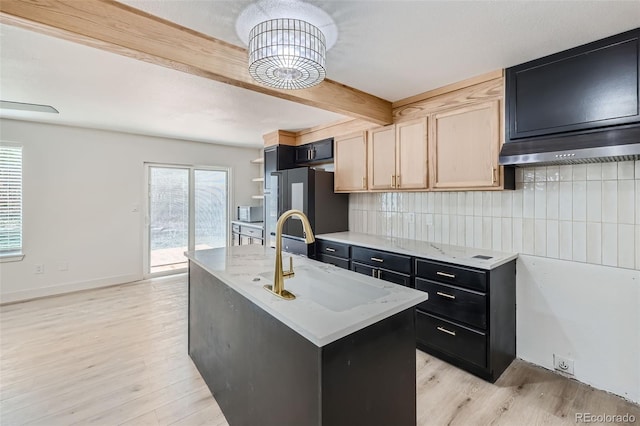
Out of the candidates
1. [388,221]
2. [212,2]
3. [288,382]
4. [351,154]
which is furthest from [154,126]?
[288,382]

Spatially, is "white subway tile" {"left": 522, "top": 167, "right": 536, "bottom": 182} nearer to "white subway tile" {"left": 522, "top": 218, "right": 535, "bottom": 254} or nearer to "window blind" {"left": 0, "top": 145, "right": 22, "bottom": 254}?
"white subway tile" {"left": 522, "top": 218, "right": 535, "bottom": 254}

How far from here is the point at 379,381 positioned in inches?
48.7

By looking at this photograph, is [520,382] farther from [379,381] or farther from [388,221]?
[388,221]

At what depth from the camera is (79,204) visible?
4117 mm

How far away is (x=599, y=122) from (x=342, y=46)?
1.65 m

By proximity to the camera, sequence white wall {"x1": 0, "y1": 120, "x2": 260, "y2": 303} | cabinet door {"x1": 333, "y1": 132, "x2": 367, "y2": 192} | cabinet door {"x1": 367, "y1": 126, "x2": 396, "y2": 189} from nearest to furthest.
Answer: cabinet door {"x1": 367, "y1": 126, "x2": 396, "y2": 189}, cabinet door {"x1": 333, "y1": 132, "x2": 367, "y2": 192}, white wall {"x1": 0, "y1": 120, "x2": 260, "y2": 303}

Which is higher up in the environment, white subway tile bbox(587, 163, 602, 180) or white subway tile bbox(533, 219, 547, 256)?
white subway tile bbox(587, 163, 602, 180)

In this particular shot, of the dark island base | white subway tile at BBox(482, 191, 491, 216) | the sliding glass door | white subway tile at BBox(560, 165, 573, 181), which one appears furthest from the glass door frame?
white subway tile at BBox(560, 165, 573, 181)

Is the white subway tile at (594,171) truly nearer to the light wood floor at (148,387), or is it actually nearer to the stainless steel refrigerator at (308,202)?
the light wood floor at (148,387)

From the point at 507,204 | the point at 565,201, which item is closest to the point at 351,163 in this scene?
the point at 507,204

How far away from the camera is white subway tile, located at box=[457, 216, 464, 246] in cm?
279

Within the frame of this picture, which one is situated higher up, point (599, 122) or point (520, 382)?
point (599, 122)

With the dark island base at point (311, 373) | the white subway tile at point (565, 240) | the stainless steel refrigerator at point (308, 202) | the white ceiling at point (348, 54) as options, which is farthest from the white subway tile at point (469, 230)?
the dark island base at point (311, 373)

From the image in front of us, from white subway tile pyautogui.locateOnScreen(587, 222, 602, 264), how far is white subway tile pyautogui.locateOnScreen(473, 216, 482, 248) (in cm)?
74
